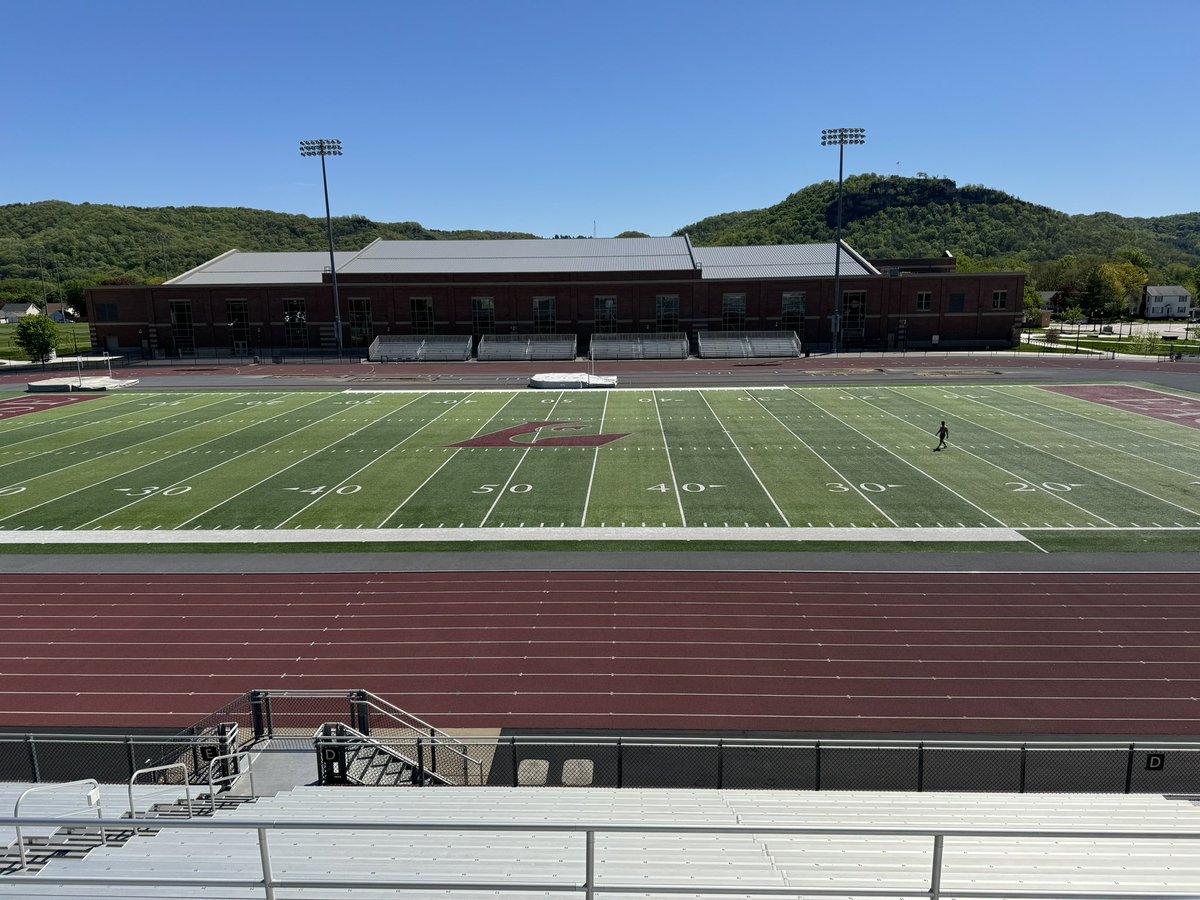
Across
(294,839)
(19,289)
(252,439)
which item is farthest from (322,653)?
(19,289)

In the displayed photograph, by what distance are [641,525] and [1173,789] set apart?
14.7 m

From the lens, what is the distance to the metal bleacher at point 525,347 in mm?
71194

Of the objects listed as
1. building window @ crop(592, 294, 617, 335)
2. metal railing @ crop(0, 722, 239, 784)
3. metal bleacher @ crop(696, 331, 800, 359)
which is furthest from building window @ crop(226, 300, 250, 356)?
metal railing @ crop(0, 722, 239, 784)

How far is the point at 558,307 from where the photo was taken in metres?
75.3

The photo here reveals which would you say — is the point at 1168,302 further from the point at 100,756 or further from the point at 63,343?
the point at 63,343

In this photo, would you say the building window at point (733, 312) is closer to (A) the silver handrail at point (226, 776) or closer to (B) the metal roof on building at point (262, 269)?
(B) the metal roof on building at point (262, 269)

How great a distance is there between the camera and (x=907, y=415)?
41344mm

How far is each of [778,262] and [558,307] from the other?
24.2 meters

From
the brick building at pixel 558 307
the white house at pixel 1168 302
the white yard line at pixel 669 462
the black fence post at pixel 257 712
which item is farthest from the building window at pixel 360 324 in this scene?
the white house at pixel 1168 302

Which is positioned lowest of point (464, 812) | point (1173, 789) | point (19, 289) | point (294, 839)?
point (1173, 789)

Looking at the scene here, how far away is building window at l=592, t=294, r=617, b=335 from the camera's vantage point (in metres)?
75.1

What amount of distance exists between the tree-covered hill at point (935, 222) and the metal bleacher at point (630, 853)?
156804 millimetres

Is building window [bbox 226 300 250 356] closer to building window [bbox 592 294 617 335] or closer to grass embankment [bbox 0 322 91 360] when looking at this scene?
grass embankment [bbox 0 322 91 360]

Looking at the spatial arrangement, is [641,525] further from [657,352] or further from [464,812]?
[657,352]
